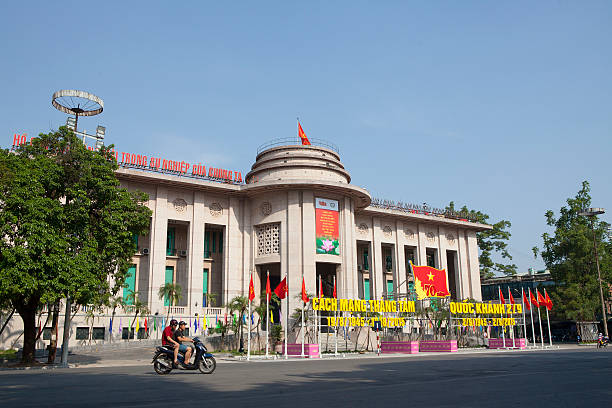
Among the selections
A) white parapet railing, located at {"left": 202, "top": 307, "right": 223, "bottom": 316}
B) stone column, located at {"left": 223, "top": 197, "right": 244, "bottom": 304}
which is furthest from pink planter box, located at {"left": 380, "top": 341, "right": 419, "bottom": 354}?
stone column, located at {"left": 223, "top": 197, "right": 244, "bottom": 304}

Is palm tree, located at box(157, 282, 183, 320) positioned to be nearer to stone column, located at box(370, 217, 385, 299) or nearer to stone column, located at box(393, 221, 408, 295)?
stone column, located at box(370, 217, 385, 299)

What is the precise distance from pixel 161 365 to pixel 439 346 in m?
25.5

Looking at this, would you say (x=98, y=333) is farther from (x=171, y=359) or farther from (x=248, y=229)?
(x=171, y=359)

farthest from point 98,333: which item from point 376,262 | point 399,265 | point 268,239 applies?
point 399,265

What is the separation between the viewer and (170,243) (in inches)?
1927

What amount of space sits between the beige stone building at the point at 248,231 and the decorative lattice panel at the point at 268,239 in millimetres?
95

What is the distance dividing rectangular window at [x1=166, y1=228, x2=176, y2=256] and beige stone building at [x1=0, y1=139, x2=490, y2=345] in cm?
10

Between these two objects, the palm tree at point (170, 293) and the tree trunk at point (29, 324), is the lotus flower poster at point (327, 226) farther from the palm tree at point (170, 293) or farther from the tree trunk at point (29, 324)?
the tree trunk at point (29, 324)

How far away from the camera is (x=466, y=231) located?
65000 millimetres

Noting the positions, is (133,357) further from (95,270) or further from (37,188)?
(37,188)

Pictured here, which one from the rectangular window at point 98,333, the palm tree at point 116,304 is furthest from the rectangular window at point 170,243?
the rectangular window at point 98,333

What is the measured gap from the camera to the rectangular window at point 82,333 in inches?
1564

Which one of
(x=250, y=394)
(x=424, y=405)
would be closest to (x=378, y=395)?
(x=424, y=405)

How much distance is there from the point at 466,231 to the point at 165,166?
130 ft
